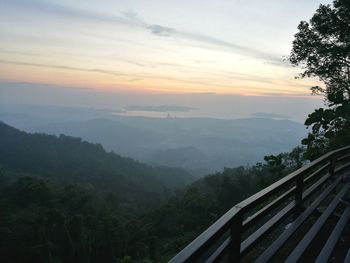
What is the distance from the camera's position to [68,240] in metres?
36.6

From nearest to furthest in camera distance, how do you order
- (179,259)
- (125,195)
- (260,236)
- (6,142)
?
(179,259) → (260,236) → (125,195) → (6,142)

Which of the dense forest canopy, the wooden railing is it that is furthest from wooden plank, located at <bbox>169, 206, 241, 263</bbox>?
the dense forest canopy

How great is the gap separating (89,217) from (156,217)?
10448mm

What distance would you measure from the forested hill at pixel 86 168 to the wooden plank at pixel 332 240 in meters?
66.1

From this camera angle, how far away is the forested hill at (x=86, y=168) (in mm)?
81250

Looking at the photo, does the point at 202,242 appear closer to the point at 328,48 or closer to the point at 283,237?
the point at 283,237

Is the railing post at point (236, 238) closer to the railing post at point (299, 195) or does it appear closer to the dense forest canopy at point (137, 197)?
the railing post at point (299, 195)

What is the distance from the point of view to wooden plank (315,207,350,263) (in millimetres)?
3521

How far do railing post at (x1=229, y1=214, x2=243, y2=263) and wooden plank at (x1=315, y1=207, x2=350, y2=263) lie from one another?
118 centimetres

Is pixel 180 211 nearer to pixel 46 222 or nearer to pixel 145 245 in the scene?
pixel 145 245

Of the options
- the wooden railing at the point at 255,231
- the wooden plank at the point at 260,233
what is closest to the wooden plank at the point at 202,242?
the wooden railing at the point at 255,231

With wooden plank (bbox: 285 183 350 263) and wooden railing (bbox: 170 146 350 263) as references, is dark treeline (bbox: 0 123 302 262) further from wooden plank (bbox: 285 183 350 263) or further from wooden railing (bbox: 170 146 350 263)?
wooden railing (bbox: 170 146 350 263)

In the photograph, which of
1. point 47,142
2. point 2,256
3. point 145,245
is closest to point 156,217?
point 145,245

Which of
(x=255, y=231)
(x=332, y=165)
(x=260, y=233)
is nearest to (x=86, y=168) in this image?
(x=332, y=165)
